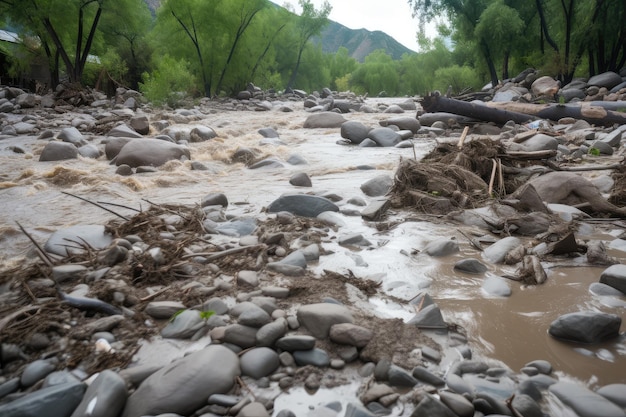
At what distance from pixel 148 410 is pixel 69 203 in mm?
3535

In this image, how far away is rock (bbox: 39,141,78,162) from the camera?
6699 mm

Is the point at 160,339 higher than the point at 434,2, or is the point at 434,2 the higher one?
the point at 434,2

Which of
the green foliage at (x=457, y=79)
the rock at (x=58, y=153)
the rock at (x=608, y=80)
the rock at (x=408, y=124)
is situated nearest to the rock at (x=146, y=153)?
the rock at (x=58, y=153)

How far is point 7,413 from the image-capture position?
142 centimetres

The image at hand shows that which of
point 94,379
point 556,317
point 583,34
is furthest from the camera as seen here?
point 583,34

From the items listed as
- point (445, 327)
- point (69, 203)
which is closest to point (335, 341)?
point (445, 327)

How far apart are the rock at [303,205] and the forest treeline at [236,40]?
12.8m

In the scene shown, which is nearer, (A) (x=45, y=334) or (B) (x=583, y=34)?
(A) (x=45, y=334)

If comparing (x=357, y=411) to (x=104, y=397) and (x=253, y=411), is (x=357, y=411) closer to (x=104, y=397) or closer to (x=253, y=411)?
(x=253, y=411)

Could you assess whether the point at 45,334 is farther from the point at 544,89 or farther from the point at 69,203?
the point at 544,89

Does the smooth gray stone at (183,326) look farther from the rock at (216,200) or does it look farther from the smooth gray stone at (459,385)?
the rock at (216,200)

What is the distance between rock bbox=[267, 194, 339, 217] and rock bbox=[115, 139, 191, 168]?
2.96m

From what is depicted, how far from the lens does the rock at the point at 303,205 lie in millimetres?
3784

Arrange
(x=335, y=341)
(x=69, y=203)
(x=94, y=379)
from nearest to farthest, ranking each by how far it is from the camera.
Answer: (x=94, y=379) < (x=335, y=341) < (x=69, y=203)
